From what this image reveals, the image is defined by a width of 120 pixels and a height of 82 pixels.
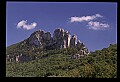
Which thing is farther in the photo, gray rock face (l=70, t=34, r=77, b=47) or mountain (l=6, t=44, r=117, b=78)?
gray rock face (l=70, t=34, r=77, b=47)

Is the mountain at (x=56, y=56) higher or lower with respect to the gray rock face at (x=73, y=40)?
lower

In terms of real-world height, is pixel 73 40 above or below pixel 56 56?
above

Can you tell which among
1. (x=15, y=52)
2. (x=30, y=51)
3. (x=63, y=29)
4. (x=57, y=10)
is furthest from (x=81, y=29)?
(x=15, y=52)

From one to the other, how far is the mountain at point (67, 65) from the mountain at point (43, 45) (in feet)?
0.15

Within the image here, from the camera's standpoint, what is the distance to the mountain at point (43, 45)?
2.43 meters

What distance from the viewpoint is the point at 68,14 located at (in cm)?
272

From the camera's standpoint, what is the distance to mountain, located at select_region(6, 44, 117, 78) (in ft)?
7.55

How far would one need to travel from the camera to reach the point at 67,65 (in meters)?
2.48

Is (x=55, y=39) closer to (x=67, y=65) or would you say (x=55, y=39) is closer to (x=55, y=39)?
(x=55, y=39)

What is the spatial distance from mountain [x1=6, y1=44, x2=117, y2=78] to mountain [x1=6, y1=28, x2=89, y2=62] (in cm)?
5

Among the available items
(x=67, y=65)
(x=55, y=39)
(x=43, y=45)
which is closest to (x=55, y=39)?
(x=55, y=39)

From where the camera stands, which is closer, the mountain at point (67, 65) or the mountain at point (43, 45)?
the mountain at point (67, 65)

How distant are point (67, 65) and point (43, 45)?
0.35 m
